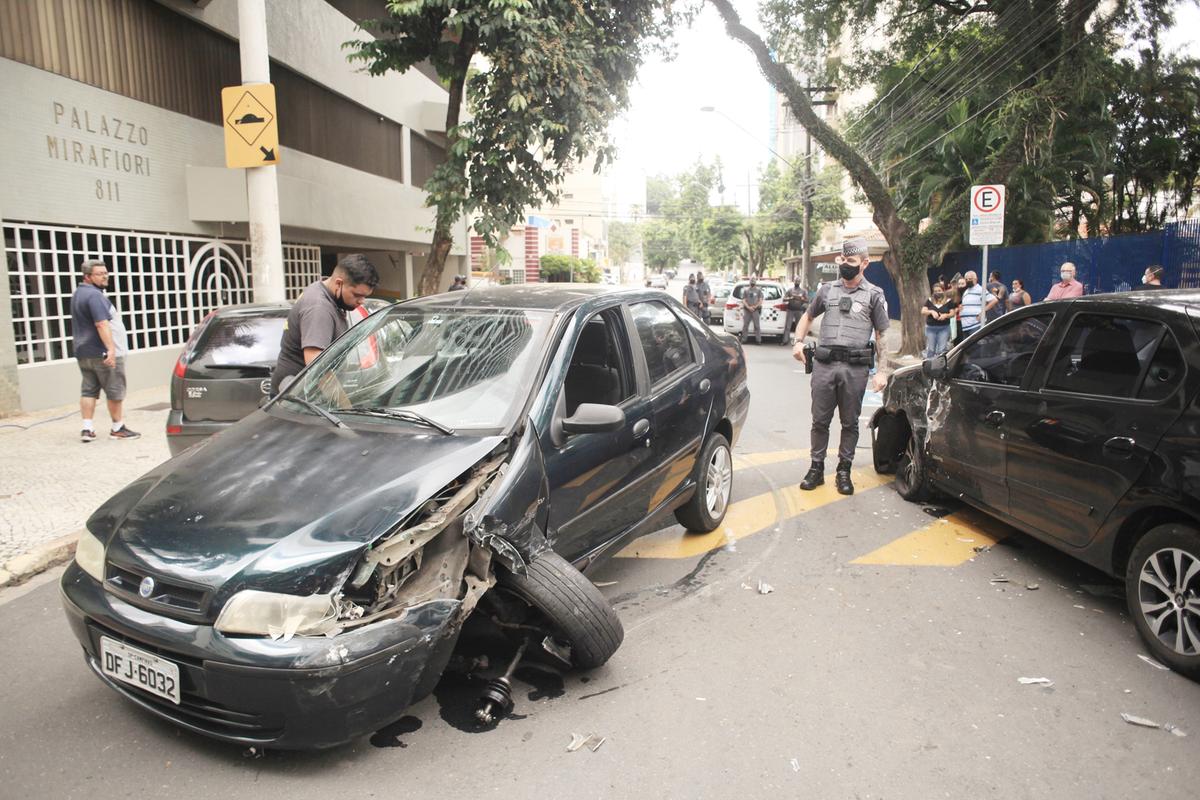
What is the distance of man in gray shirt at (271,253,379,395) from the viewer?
5.12 metres

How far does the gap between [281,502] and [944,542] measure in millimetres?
4166

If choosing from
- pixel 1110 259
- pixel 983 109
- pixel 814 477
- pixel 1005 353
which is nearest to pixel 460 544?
pixel 1005 353

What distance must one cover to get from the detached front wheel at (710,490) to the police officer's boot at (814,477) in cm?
112

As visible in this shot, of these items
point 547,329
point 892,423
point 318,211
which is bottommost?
point 892,423

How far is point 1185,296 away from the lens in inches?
152

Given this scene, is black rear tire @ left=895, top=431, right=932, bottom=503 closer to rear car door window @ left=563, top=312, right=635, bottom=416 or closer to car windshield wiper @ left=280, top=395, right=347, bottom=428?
rear car door window @ left=563, top=312, right=635, bottom=416

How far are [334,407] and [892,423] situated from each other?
452cm

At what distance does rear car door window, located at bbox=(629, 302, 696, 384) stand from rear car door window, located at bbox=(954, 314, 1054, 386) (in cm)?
183

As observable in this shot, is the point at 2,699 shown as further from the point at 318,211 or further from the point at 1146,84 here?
the point at 1146,84

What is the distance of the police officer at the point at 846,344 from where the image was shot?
19.9 feet

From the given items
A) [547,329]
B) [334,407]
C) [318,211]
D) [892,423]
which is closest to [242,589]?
[334,407]

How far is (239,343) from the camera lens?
6406 millimetres

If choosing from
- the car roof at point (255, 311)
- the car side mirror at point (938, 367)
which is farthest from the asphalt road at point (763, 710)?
the car roof at point (255, 311)

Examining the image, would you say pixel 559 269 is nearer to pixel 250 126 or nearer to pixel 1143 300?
pixel 250 126
